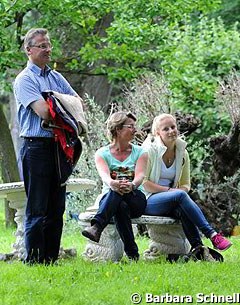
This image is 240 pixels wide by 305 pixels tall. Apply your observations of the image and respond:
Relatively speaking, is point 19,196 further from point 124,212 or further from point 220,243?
point 220,243

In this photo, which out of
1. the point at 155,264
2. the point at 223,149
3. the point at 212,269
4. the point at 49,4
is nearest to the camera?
the point at 212,269

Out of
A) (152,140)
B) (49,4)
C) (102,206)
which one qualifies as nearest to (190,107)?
(49,4)

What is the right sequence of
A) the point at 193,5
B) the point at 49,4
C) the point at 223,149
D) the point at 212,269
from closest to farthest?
the point at 212,269 < the point at 223,149 < the point at 49,4 < the point at 193,5

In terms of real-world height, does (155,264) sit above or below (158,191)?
below

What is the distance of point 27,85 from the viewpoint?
23.1 ft

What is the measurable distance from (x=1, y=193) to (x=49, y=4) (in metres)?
4.74

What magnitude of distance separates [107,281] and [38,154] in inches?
51.9

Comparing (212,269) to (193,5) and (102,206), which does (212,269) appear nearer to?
(102,206)

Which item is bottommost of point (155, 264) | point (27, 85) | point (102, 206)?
point (155, 264)

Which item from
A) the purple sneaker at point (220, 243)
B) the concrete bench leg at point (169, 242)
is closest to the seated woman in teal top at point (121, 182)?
the concrete bench leg at point (169, 242)

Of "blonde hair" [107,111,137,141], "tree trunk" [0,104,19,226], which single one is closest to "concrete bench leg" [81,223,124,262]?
"blonde hair" [107,111,137,141]

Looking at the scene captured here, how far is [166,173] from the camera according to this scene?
26.8 ft

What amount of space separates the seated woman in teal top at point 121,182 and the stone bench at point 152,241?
14 cm

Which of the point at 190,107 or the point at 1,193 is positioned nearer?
the point at 1,193
